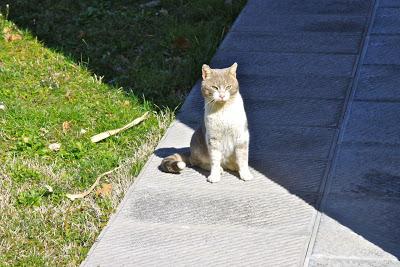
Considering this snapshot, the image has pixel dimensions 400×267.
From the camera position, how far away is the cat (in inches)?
244

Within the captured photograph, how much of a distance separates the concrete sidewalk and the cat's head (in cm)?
71

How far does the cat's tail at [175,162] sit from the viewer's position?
6.58 metres

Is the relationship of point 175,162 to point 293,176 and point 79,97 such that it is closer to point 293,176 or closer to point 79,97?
point 293,176

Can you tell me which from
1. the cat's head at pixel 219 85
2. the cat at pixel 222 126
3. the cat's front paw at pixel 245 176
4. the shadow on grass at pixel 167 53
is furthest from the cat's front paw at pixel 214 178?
the cat's head at pixel 219 85

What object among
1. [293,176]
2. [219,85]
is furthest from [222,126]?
[293,176]

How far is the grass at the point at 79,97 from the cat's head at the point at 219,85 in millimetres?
999

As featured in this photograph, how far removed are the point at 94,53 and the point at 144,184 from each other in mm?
2785

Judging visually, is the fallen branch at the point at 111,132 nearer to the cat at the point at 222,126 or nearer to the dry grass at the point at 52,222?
the dry grass at the point at 52,222

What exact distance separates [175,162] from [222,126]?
0.56 m

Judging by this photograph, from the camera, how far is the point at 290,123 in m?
7.32

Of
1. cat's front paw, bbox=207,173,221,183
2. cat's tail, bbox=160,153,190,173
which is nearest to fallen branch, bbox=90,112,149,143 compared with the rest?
cat's tail, bbox=160,153,190,173

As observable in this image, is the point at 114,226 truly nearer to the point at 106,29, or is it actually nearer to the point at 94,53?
the point at 94,53

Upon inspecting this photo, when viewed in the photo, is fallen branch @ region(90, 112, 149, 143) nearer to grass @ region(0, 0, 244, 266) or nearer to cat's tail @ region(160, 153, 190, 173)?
grass @ region(0, 0, 244, 266)

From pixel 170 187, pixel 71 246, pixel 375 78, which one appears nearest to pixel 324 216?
pixel 170 187
